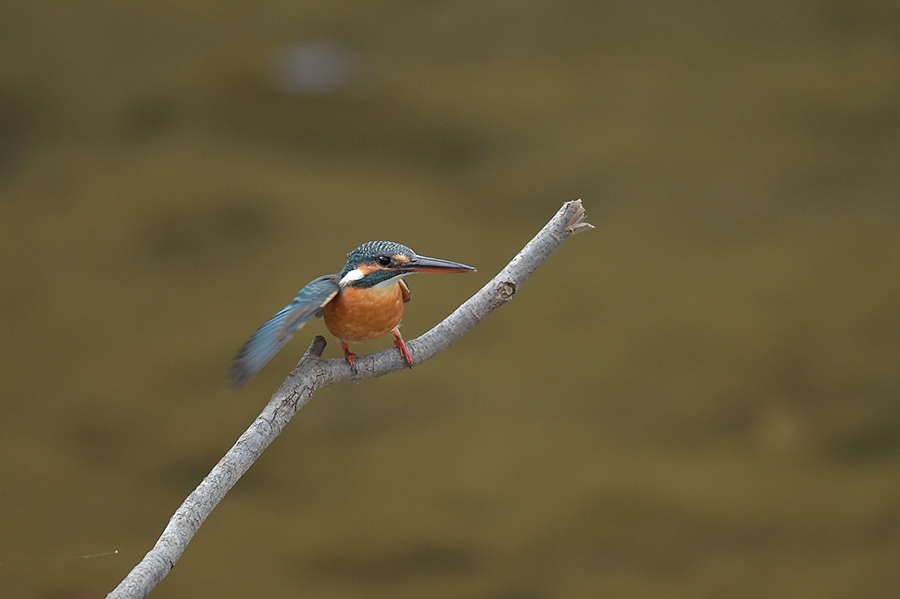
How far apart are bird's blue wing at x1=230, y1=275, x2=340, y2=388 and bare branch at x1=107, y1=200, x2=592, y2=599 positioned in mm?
84

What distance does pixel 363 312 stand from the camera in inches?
30.6

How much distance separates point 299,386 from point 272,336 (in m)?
0.12

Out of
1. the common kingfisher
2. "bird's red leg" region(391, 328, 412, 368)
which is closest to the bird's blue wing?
the common kingfisher

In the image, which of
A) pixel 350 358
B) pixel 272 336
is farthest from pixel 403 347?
pixel 272 336

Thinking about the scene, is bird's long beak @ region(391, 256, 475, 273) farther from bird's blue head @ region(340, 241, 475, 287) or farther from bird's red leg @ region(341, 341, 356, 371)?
bird's red leg @ region(341, 341, 356, 371)

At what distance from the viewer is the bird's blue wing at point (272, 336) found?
66 centimetres

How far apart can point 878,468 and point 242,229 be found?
190 cm

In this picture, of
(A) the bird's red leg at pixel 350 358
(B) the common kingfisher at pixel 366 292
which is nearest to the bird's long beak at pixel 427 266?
(B) the common kingfisher at pixel 366 292

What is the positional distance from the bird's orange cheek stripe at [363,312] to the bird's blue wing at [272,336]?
3 cm

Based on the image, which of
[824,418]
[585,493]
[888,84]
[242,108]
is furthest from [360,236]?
[888,84]

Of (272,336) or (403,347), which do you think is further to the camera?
(403,347)

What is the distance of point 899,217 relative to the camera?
2.73 metres

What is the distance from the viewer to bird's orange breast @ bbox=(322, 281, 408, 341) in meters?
0.78

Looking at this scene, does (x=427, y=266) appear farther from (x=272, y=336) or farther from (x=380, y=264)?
(x=272, y=336)
